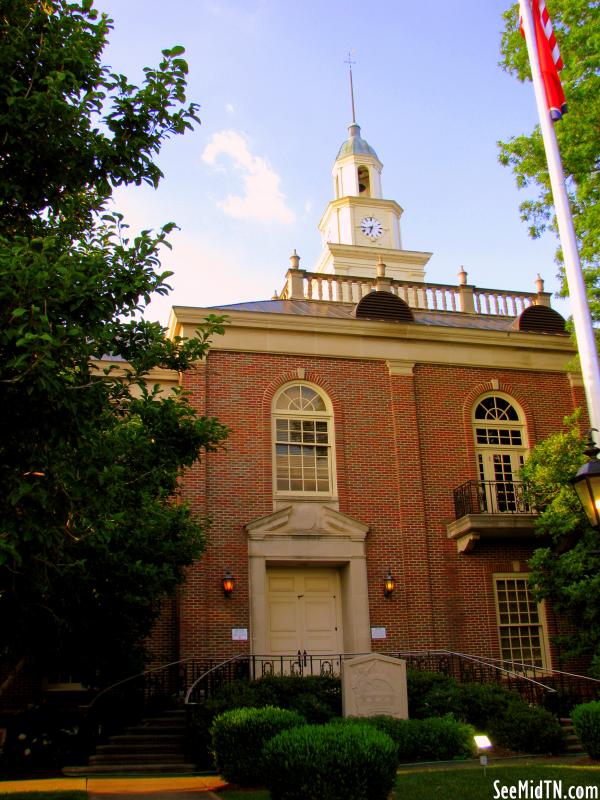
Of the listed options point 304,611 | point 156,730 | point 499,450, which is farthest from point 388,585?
point 156,730

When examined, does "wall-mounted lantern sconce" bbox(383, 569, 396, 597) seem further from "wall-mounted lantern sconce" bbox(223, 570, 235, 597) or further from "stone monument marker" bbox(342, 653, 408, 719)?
"stone monument marker" bbox(342, 653, 408, 719)

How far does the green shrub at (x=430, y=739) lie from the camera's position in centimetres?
1274

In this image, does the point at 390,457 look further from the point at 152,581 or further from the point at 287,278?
the point at 152,581

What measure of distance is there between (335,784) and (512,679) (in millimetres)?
10619

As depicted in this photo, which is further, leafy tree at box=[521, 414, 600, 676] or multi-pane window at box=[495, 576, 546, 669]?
multi-pane window at box=[495, 576, 546, 669]

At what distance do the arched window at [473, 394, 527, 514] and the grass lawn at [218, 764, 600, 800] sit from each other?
30.3ft

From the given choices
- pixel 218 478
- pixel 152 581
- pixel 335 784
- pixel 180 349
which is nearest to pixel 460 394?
pixel 218 478

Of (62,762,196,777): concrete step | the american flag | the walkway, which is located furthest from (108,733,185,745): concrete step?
the american flag

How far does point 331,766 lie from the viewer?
8.10m

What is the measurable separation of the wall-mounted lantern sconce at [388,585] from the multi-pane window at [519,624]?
252 cm

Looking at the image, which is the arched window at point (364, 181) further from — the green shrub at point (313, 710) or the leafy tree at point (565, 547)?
the green shrub at point (313, 710)

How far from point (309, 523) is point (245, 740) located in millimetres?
7784

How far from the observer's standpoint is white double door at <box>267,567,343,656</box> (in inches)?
712

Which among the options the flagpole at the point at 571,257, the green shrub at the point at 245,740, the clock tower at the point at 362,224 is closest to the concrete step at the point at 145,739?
the green shrub at the point at 245,740
